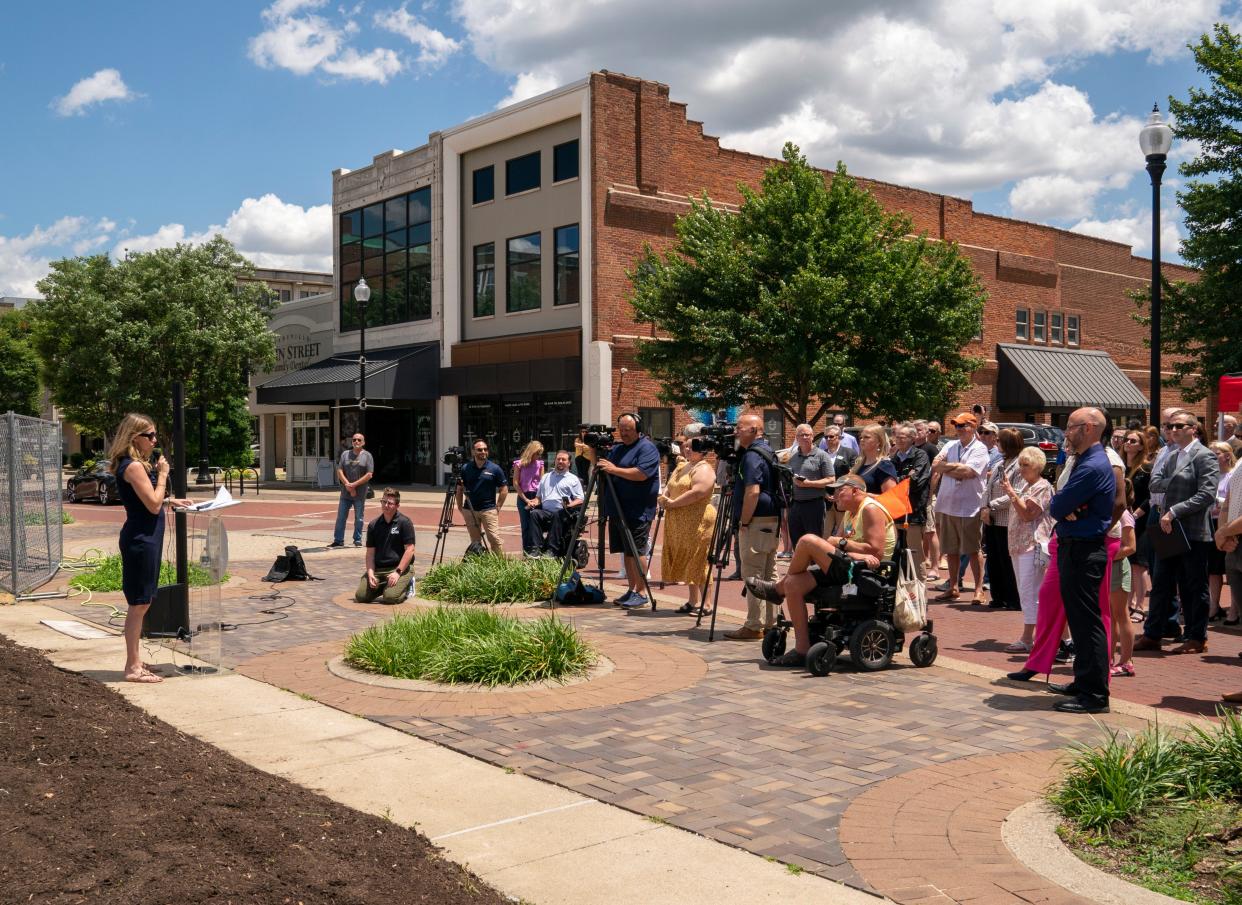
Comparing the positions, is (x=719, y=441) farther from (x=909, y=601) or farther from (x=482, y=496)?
(x=482, y=496)

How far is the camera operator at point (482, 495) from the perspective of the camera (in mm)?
13203

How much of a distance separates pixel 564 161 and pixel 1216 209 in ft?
61.0

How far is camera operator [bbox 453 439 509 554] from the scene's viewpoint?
1320 centimetres

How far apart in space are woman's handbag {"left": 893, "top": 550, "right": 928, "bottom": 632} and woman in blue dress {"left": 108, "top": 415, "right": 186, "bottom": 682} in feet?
17.0

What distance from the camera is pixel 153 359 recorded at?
130 feet

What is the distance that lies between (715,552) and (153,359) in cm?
3524

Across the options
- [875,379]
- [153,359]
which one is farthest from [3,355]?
[875,379]

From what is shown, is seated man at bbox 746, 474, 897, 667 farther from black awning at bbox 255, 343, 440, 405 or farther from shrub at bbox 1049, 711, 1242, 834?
black awning at bbox 255, 343, 440, 405

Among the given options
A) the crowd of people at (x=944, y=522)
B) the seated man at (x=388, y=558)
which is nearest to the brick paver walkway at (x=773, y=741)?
the crowd of people at (x=944, y=522)

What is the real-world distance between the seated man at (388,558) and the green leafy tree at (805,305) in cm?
1781

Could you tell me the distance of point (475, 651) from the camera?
25.2 ft

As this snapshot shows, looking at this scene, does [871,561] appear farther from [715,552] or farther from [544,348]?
[544,348]

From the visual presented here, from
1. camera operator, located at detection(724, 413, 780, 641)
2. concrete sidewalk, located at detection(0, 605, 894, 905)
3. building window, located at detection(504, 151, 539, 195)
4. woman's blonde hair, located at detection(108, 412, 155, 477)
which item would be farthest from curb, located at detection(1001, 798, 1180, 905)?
building window, located at detection(504, 151, 539, 195)

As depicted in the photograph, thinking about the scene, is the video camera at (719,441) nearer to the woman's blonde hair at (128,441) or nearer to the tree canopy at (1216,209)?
the woman's blonde hair at (128,441)
